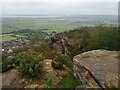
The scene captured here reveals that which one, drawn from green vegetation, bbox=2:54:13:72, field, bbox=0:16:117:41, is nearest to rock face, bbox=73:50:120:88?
green vegetation, bbox=2:54:13:72

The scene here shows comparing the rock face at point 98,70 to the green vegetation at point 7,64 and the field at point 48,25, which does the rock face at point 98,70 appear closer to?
the green vegetation at point 7,64

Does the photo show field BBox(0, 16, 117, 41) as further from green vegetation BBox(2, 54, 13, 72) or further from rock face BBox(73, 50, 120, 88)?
green vegetation BBox(2, 54, 13, 72)

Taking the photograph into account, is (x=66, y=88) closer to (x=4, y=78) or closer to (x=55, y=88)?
(x=55, y=88)

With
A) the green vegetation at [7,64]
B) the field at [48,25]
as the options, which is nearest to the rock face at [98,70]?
the green vegetation at [7,64]

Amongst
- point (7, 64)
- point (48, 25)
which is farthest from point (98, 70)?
point (48, 25)

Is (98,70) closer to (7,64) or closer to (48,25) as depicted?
(7,64)

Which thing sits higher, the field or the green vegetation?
the field

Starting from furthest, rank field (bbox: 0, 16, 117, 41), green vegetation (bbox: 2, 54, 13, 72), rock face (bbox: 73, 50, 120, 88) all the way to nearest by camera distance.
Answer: field (bbox: 0, 16, 117, 41) < green vegetation (bbox: 2, 54, 13, 72) < rock face (bbox: 73, 50, 120, 88)

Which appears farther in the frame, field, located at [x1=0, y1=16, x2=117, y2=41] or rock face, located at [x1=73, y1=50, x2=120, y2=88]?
field, located at [x1=0, y1=16, x2=117, y2=41]

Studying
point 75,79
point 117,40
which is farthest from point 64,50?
point 75,79
